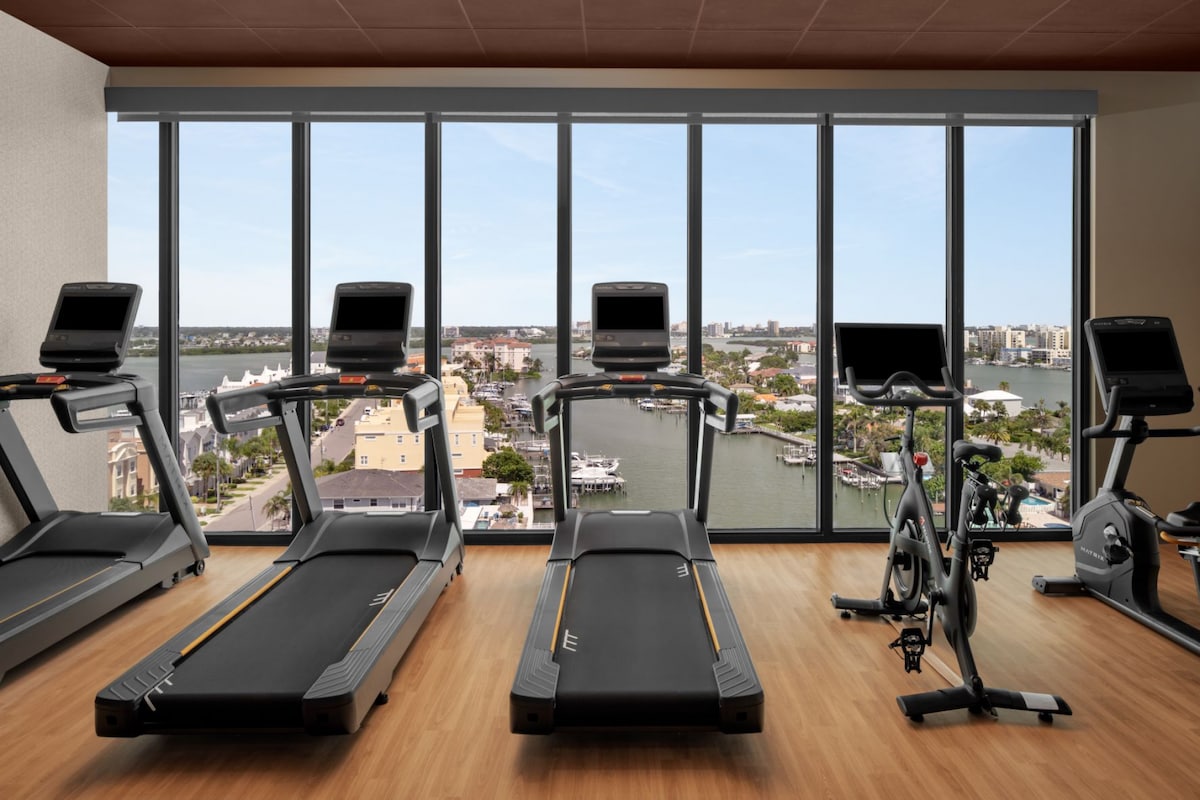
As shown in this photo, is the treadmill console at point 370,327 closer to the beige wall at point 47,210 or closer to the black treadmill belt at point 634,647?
Result: the black treadmill belt at point 634,647

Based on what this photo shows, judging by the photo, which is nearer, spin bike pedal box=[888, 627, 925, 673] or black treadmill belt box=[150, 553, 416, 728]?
black treadmill belt box=[150, 553, 416, 728]

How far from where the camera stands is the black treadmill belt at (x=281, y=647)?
7.02 feet

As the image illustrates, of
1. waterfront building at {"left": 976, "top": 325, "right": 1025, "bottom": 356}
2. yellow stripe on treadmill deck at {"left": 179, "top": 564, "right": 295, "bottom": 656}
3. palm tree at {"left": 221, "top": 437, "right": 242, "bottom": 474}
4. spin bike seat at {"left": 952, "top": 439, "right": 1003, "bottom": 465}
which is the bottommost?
yellow stripe on treadmill deck at {"left": 179, "top": 564, "right": 295, "bottom": 656}

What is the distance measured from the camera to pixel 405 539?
3525mm

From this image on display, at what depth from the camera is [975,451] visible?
2.44 metres

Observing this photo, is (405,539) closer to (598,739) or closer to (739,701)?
(598,739)

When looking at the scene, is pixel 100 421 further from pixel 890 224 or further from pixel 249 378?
pixel 890 224

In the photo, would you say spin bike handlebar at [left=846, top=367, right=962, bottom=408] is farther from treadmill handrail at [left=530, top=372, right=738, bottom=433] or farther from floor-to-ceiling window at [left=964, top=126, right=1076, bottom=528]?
floor-to-ceiling window at [left=964, top=126, right=1076, bottom=528]

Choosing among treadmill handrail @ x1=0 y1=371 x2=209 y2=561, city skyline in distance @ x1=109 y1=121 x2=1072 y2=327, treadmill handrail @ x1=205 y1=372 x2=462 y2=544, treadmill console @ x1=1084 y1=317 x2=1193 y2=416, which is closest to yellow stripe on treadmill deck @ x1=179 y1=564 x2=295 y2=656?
treadmill handrail @ x1=205 y1=372 x2=462 y2=544

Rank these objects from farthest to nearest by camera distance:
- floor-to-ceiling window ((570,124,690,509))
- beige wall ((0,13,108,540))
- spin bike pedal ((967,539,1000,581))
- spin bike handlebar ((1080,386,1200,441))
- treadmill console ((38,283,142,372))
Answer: floor-to-ceiling window ((570,124,690,509)), beige wall ((0,13,108,540)), treadmill console ((38,283,142,372)), spin bike handlebar ((1080,386,1200,441)), spin bike pedal ((967,539,1000,581))

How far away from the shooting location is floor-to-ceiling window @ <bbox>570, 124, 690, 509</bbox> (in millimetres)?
4523

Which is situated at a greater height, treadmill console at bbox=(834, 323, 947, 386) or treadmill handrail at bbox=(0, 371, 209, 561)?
treadmill console at bbox=(834, 323, 947, 386)

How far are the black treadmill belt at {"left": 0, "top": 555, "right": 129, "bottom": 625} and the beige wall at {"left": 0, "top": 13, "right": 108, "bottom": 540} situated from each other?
0.68 m

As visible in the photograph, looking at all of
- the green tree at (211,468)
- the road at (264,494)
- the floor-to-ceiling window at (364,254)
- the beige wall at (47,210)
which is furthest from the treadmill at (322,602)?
the beige wall at (47,210)
